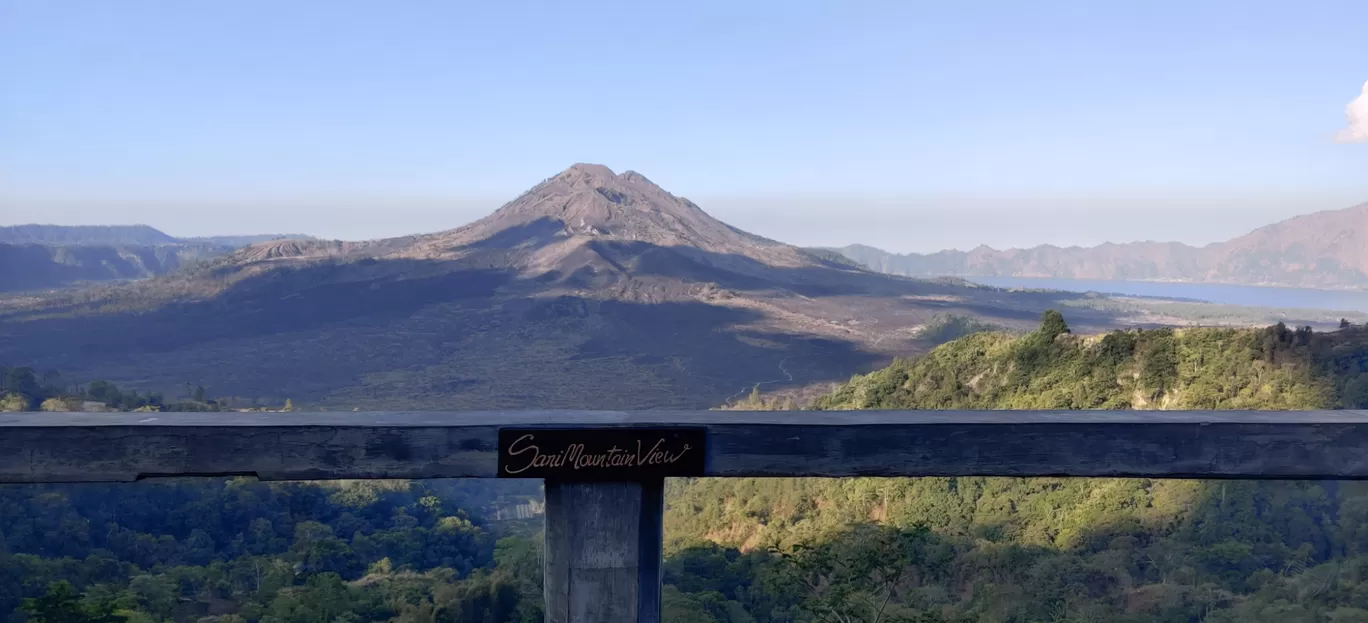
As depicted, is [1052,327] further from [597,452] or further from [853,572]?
[597,452]

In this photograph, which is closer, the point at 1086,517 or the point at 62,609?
the point at 62,609

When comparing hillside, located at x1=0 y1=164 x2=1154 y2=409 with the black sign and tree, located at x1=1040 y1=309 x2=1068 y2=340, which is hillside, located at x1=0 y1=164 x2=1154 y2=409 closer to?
tree, located at x1=1040 y1=309 x2=1068 y2=340

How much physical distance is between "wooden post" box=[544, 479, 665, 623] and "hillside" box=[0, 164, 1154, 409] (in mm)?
88639

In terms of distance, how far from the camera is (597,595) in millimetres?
2473

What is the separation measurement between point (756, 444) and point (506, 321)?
14658 cm

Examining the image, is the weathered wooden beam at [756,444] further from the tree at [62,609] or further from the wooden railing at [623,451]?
the tree at [62,609]

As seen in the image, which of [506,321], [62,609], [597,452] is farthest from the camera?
[506,321]

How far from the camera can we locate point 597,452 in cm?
240

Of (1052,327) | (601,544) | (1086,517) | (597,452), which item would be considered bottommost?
(1086,517)

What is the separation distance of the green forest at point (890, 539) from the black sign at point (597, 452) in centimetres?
136

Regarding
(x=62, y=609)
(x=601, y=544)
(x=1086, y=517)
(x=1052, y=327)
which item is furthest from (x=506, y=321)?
(x=601, y=544)

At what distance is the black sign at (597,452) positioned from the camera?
2.39 metres

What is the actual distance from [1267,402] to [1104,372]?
6.57 m

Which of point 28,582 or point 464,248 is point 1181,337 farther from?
point 464,248
